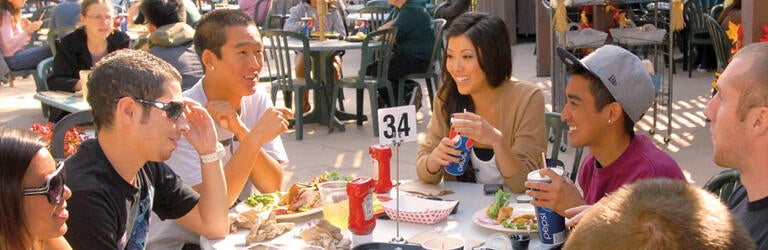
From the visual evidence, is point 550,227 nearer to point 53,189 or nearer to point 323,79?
point 53,189

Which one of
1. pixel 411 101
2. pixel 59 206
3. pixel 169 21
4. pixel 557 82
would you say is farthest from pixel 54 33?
pixel 59 206

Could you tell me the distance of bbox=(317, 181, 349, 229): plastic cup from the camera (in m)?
2.89

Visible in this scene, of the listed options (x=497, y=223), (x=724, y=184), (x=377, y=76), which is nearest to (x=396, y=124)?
(x=497, y=223)

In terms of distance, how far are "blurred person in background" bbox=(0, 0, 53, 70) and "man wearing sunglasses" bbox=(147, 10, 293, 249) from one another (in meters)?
5.72

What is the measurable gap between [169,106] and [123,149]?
7.5 inches

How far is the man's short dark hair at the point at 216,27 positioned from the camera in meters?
3.83

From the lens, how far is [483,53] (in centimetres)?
389

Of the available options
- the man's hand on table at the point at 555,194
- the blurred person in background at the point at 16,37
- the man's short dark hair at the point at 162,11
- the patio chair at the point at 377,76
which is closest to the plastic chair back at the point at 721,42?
the patio chair at the point at 377,76

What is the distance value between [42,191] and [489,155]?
2005 mm

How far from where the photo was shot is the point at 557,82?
7742 mm

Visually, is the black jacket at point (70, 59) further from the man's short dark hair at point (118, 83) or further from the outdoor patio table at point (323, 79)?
the man's short dark hair at point (118, 83)

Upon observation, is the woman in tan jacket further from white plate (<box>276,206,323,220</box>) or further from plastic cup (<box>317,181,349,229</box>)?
plastic cup (<box>317,181,349,229</box>)

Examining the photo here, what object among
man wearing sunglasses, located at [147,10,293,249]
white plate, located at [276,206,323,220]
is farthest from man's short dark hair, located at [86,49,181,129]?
man wearing sunglasses, located at [147,10,293,249]

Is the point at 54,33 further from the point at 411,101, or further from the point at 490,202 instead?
the point at 490,202
